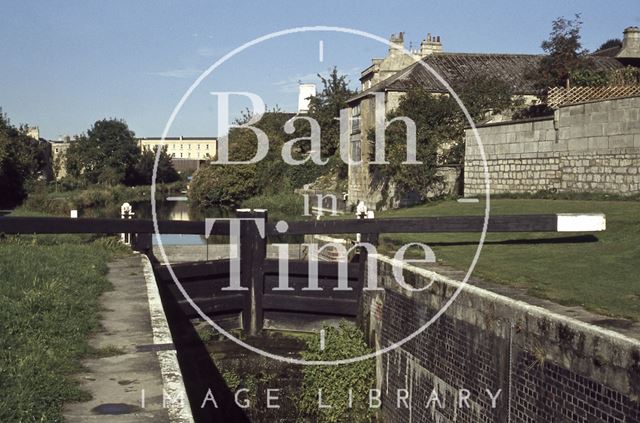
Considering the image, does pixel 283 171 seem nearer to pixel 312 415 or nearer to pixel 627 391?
pixel 312 415

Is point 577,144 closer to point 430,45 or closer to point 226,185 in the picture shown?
point 430,45

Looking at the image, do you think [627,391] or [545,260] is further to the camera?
[545,260]

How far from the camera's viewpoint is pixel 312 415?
455 inches

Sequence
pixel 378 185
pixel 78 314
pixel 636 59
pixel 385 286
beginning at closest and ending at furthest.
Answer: pixel 78 314
pixel 385 286
pixel 378 185
pixel 636 59

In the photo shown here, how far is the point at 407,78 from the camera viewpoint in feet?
116

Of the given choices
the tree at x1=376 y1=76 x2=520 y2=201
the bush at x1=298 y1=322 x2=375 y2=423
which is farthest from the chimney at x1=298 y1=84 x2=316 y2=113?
the bush at x1=298 y1=322 x2=375 y2=423

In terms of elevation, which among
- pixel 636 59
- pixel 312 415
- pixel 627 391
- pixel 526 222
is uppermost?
pixel 636 59

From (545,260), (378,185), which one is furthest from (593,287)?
(378,185)

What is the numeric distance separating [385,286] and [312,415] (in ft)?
7.53

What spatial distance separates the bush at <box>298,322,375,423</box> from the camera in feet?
36.7

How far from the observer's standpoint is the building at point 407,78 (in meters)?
34.7

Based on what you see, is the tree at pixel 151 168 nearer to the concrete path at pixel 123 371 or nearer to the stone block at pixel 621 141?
the stone block at pixel 621 141

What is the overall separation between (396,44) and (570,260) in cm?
3375

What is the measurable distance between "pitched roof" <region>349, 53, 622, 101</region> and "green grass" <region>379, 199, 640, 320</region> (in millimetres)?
20411
